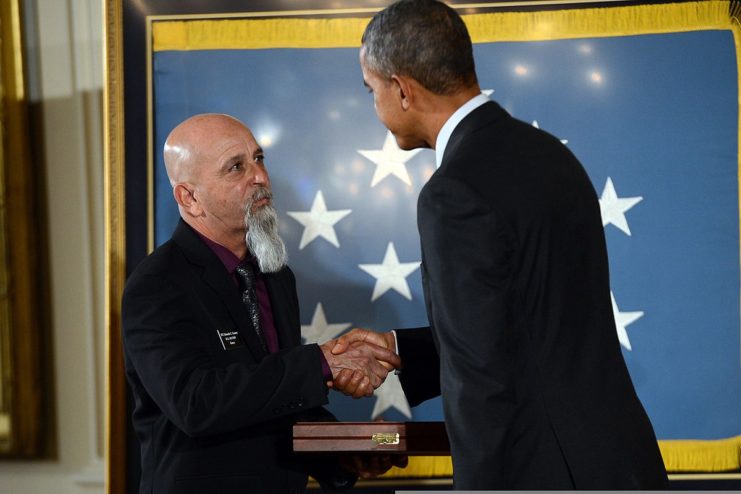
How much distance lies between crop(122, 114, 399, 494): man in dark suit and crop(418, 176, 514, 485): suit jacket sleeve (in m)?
0.66

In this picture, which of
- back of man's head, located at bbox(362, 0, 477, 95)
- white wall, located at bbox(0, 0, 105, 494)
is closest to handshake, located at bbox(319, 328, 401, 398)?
back of man's head, located at bbox(362, 0, 477, 95)

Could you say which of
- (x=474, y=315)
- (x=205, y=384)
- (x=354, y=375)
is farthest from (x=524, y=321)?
(x=205, y=384)

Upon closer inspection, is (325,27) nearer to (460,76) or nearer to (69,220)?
(69,220)

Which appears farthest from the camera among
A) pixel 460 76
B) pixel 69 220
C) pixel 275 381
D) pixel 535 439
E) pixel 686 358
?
pixel 69 220

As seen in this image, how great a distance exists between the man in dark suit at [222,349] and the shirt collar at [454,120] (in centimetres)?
67

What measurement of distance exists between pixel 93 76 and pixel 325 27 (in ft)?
3.24

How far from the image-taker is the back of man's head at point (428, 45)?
1.78 m

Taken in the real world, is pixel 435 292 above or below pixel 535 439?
above

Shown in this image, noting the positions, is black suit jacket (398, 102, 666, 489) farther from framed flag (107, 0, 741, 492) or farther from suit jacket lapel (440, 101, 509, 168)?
framed flag (107, 0, 741, 492)

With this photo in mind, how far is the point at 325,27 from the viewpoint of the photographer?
3.46 meters

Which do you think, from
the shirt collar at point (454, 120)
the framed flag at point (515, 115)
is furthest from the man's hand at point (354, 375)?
the framed flag at point (515, 115)

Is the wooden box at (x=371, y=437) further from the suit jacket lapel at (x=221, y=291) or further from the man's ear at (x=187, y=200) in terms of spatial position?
the man's ear at (x=187, y=200)

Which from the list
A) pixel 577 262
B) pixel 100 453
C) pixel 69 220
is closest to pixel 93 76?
pixel 69 220

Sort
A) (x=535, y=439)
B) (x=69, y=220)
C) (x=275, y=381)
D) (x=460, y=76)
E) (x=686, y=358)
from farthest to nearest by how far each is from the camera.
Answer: (x=69, y=220)
(x=686, y=358)
(x=275, y=381)
(x=460, y=76)
(x=535, y=439)
